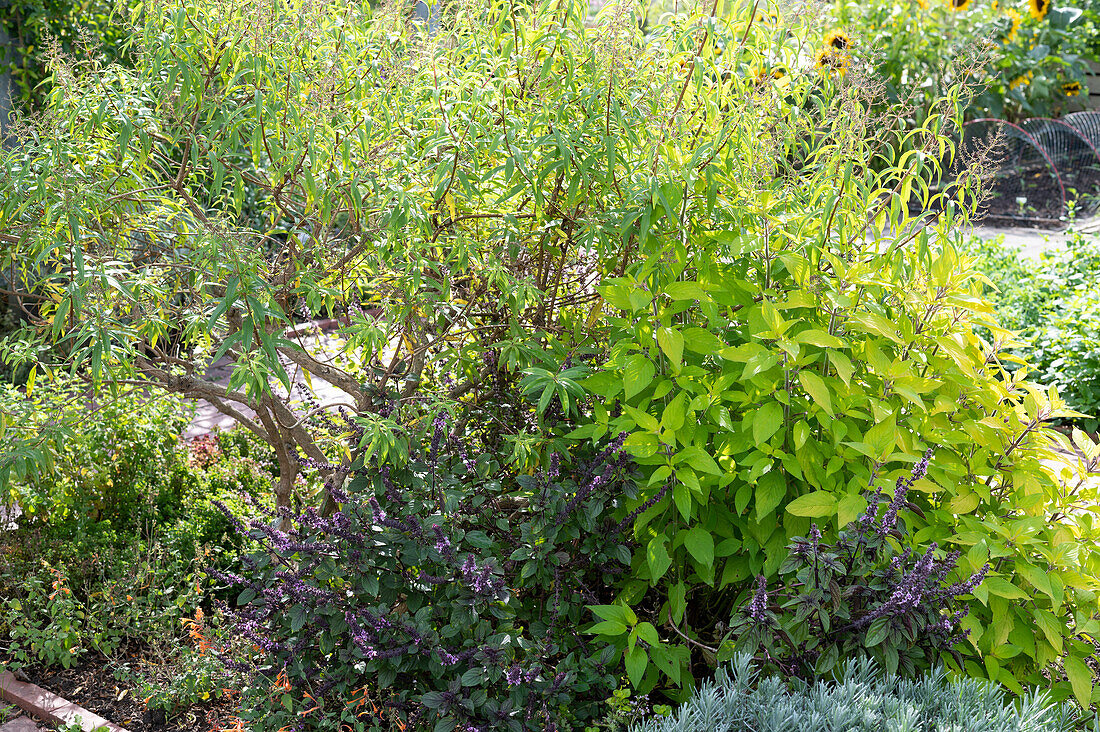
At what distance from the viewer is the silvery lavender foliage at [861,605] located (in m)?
1.90

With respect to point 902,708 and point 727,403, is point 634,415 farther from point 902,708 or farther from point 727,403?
point 902,708

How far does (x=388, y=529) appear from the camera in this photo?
222cm

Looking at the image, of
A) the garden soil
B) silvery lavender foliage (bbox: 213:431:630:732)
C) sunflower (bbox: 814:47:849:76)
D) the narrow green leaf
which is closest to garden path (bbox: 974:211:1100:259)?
sunflower (bbox: 814:47:849:76)

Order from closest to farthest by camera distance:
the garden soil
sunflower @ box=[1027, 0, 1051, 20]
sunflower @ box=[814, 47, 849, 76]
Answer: sunflower @ box=[814, 47, 849, 76] → the garden soil → sunflower @ box=[1027, 0, 1051, 20]

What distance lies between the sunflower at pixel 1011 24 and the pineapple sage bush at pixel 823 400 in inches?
449

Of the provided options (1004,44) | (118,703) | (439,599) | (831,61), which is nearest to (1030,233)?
(1004,44)

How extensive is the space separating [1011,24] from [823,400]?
40.0 ft

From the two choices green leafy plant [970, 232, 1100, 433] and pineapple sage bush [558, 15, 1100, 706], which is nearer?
pineapple sage bush [558, 15, 1100, 706]

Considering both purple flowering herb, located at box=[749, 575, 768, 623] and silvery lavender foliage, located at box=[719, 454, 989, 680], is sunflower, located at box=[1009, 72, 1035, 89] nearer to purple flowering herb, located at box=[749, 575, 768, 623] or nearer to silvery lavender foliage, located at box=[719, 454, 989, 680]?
silvery lavender foliage, located at box=[719, 454, 989, 680]

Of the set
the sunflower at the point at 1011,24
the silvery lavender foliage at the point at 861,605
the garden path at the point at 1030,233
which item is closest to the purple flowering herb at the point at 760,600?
the silvery lavender foliage at the point at 861,605

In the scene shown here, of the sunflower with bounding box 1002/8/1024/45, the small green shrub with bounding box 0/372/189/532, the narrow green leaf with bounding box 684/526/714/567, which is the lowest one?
the small green shrub with bounding box 0/372/189/532

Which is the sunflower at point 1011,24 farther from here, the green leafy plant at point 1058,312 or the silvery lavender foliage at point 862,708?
the silvery lavender foliage at point 862,708

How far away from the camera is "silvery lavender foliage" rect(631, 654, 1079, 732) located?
5.57 ft

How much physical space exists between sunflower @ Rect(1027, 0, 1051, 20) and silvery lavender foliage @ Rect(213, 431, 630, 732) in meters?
12.7
